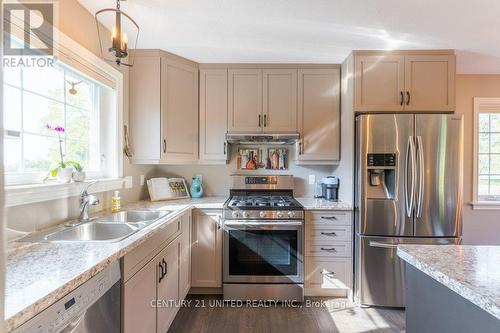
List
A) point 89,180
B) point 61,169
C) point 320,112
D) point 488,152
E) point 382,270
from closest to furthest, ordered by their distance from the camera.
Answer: point 61,169 → point 89,180 → point 382,270 → point 320,112 → point 488,152

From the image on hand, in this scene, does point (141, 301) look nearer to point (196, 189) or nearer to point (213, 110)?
point (196, 189)

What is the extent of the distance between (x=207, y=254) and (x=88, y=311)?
1.49 meters

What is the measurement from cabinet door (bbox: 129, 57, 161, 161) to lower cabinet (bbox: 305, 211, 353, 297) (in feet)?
5.41

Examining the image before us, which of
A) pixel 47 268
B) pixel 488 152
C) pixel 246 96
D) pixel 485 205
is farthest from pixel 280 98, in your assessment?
pixel 485 205

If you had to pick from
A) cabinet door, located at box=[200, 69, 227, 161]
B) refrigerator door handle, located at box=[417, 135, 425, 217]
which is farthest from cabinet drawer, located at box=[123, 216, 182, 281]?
refrigerator door handle, located at box=[417, 135, 425, 217]

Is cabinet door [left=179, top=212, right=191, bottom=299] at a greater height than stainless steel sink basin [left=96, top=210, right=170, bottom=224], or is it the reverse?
stainless steel sink basin [left=96, top=210, right=170, bottom=224]

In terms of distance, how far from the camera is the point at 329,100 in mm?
2701

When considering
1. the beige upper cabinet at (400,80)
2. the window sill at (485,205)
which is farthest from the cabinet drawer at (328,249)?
the window sill at (485,205)

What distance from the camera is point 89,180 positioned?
6.27 ft

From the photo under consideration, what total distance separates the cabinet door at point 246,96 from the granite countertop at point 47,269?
5.43 ft

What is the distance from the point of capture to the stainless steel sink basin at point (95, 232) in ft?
4.85

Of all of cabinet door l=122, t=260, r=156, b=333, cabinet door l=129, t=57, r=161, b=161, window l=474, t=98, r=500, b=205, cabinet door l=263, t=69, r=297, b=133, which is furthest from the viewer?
window l=474, t=98, r=500, b=205

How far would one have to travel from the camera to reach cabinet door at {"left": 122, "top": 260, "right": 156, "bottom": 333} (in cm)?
124

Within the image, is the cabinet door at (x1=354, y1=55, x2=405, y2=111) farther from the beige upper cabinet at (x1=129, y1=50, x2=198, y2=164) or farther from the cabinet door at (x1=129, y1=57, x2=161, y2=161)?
the cabinet door at (x1=129, y1=57, x2=161, y2=161)
